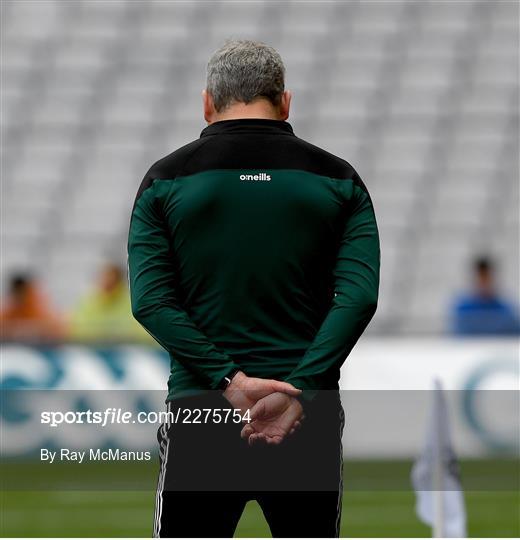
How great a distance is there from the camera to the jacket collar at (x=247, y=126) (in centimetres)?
265

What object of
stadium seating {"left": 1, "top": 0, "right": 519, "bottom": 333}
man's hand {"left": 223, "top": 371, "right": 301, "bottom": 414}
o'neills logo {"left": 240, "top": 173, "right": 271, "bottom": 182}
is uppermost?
stadium seating {"left": 1, "top": 0, "right": 519, "bottom": 333}

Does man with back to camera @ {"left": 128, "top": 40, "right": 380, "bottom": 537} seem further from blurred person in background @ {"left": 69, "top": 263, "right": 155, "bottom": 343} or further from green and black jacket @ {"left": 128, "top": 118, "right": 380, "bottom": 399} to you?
blurred person in background @ {"left": 69, "top": 263, "right": 155, "bottom": 343}

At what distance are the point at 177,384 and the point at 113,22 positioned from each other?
54.2 feet

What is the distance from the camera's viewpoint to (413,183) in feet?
52.8

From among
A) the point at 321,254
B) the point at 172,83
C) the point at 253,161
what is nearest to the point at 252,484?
the point at 321,254

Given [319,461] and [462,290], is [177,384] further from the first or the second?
[462,290]

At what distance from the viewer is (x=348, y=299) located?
259 cm

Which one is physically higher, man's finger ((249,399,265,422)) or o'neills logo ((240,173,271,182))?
o'neills logo ((240,173,271,182))

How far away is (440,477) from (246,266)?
243cm

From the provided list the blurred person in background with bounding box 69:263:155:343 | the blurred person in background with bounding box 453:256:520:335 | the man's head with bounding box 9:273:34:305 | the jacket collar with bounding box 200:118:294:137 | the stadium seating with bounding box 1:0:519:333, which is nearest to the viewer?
the jacket collar with bounding box 200:118:294:137

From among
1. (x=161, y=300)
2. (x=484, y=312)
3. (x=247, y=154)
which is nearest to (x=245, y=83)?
(x=247, y=154)

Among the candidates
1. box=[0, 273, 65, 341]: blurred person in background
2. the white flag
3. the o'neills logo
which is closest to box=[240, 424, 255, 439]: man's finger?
the o'neills logo

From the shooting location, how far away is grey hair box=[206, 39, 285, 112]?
259 cm

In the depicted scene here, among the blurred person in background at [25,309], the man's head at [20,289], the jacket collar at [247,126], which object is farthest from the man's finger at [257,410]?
the man's head at [20,289]
